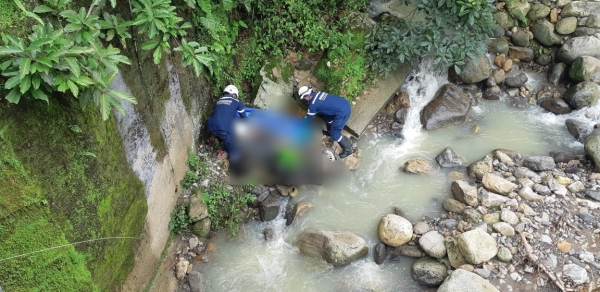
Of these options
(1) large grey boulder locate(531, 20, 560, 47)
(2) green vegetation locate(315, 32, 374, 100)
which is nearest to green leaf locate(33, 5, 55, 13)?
(2) green vegetation locate(315, 32, 374, 100)

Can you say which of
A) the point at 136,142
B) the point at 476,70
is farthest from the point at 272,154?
the point at 476,70

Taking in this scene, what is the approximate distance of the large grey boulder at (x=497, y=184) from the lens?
6.71 m

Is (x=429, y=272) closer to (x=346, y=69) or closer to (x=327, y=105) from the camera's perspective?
(x=327, y=105)

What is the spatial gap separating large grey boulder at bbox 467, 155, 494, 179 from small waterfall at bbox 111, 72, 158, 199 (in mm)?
5561

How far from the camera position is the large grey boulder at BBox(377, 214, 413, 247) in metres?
6.25

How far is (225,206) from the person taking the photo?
253 inches

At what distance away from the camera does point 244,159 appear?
699cm

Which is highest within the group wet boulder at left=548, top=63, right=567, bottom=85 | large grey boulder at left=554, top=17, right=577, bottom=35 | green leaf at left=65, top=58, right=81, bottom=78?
green leaf at left=65, top=58, right=81, bottom=78

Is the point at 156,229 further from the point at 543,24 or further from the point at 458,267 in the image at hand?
the point at 543,24

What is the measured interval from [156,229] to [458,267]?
4460 mm

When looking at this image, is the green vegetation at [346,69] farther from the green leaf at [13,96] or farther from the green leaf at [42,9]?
the green leaf at [13,96]

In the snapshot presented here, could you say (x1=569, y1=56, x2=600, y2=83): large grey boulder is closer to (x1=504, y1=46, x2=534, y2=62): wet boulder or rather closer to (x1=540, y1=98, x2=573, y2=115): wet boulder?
(x1=540, y1=98, x2=573, y2=115): wet boulder

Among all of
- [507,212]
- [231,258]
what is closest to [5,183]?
[231,258]

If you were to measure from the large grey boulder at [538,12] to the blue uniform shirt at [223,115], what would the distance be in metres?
7.55
